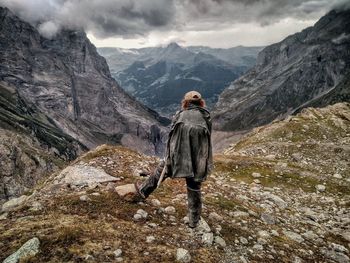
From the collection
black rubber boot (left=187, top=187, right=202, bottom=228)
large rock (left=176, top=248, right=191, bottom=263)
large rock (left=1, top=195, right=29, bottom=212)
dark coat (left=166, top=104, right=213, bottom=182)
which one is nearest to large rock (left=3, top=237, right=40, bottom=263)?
large rock (left=176, top=248, right=191, bottom=263)

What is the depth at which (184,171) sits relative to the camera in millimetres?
12016

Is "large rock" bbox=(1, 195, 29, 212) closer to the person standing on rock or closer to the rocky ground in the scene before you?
the rocky ground

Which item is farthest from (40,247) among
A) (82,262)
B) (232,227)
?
(232,227)

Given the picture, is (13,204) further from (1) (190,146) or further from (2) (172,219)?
(1) (190,146)

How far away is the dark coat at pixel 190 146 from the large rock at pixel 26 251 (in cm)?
456

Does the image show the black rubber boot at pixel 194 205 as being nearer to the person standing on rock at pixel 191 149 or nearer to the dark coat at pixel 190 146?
the person standing on rock at pixel 191 149

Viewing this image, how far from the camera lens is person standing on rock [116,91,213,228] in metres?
12.0

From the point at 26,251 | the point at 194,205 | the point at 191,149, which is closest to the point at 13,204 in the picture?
the point at 26,251

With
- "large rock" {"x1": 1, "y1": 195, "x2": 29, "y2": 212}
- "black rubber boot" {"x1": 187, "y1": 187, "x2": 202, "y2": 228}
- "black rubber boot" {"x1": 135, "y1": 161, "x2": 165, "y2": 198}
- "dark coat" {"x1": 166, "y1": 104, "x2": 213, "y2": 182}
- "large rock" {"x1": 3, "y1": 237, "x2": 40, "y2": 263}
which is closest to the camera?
"large rock" {"x1": 3, "y1": 237, "x2": 40, "y2": 263}

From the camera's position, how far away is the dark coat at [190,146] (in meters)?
12.0

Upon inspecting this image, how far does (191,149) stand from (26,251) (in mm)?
5649

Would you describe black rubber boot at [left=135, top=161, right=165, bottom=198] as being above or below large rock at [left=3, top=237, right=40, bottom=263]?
above

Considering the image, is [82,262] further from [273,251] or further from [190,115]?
[273,251]

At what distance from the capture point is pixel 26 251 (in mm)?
9906
